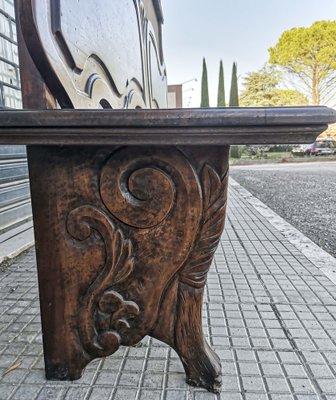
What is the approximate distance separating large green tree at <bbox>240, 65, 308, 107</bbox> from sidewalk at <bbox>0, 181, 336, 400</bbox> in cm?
2392

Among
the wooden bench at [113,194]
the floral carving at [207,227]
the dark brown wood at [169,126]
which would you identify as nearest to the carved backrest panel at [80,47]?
the wooden bench at [113,194]

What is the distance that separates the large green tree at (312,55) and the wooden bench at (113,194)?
1031 inches

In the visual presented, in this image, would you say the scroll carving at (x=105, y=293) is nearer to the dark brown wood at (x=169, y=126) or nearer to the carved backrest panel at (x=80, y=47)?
the dark brown wood at (x=169, y=126)

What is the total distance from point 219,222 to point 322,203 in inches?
231

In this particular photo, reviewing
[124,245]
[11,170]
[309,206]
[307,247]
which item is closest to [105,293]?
[124,245]

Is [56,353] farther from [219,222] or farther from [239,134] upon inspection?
[239,134]

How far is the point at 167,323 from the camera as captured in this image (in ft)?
4.08

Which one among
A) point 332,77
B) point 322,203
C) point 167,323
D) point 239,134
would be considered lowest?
point 322,203

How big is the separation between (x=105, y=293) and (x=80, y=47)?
900 millimetres

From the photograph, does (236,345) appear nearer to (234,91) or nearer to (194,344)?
(194,344)

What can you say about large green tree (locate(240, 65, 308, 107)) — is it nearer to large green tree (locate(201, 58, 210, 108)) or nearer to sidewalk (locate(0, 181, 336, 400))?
large green tree (locate(201, 58, 210, 108))

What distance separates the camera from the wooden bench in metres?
0.92

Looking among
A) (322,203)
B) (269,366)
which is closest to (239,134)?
(269,366)

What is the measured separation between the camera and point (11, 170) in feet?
11.5
